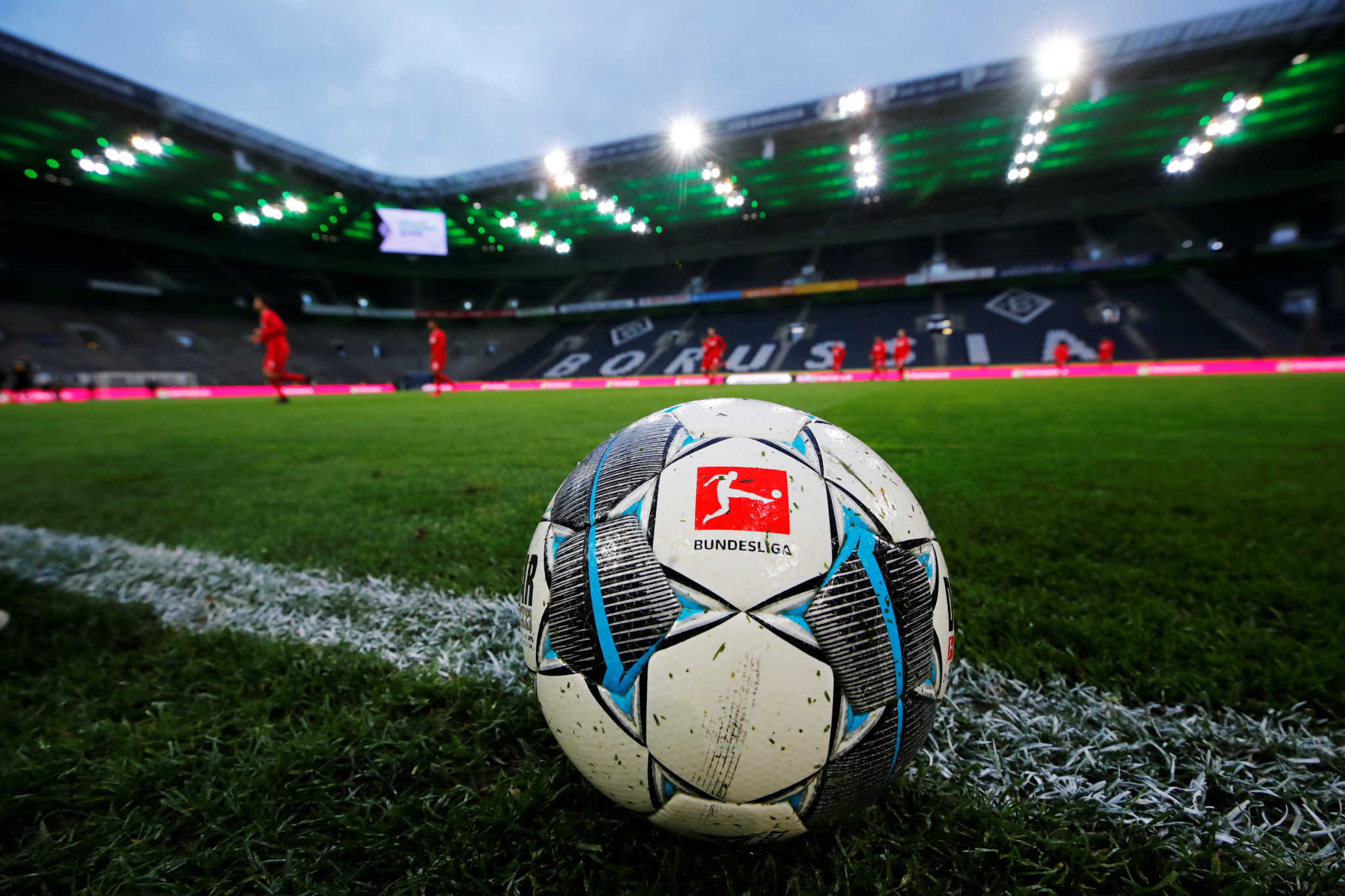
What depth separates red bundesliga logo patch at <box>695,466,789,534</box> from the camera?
1010mm

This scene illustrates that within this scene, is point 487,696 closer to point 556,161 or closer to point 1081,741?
point 1081,741

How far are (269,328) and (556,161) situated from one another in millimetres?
16463

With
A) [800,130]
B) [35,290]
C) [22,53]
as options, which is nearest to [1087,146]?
[800,130]

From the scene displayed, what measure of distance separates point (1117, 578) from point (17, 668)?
376 cm

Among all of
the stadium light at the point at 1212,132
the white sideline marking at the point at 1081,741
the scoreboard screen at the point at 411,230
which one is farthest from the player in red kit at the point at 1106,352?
the scoreboard screen at the point at 411,230

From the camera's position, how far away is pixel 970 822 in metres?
1.14

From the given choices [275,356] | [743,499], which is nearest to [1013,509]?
[743,499]

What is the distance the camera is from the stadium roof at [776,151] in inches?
700

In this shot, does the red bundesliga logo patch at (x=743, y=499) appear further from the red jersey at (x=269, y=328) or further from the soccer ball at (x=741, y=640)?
the red jersey at (x=269, y=328)

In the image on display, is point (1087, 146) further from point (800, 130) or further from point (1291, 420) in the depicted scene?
point (1291, 420)

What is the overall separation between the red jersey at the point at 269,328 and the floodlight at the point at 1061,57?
23.0m

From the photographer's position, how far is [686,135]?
22547 mm

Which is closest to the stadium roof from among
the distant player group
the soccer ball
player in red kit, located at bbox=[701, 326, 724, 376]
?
the distant player group

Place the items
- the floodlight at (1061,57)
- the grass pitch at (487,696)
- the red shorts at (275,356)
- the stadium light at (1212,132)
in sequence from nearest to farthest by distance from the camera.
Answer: the grass pitch at (487,696), the red shorts at (275,356), the floodlight at (1061,57), the stadium light at (1212,132)
